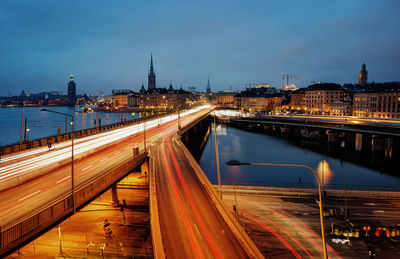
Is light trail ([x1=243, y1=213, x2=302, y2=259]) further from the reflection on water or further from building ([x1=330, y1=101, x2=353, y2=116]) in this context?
building ([x1=330, y1=101, x2=353, y2=116])

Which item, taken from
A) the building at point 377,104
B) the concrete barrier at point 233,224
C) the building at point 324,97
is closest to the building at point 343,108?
the building at point 377,104

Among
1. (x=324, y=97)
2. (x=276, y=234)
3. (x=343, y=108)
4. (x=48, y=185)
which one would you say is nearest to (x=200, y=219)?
(x=276, y=234)

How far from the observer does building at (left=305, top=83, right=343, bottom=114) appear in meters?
163

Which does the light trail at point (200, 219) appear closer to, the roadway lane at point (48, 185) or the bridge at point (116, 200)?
the bridge at point (116, 200)

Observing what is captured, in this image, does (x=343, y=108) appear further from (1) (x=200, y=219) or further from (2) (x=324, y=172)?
(1) (x=200, y=219)

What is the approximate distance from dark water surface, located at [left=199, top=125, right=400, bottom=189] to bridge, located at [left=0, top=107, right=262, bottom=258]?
66.6 ft

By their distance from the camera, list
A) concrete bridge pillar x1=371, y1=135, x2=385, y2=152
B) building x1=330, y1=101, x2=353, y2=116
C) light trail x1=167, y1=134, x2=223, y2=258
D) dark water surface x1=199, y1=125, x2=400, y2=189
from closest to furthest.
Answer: light trail x1=167, y1=134, x2=223, y2=258
dark water surface x1=199, y1=125, x2=400, y2=189
concrete bridge pillar x1=371, y1=135, x2=385, y2=152
building x1=330, y1=101, x2=353, y2=116

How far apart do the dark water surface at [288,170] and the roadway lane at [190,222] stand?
2189cm

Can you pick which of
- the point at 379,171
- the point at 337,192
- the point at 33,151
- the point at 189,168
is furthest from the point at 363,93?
the point at 33,151

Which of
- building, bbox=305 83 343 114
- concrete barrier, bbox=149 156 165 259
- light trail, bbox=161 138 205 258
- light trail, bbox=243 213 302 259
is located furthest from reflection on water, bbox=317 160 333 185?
building, bbox=305 83 343 114

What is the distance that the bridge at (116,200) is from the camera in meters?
15.4

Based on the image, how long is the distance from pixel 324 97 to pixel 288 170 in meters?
124

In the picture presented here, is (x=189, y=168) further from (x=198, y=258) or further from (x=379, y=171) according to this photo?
(x=379, y=171)

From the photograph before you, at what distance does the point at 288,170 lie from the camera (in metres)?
58.0
